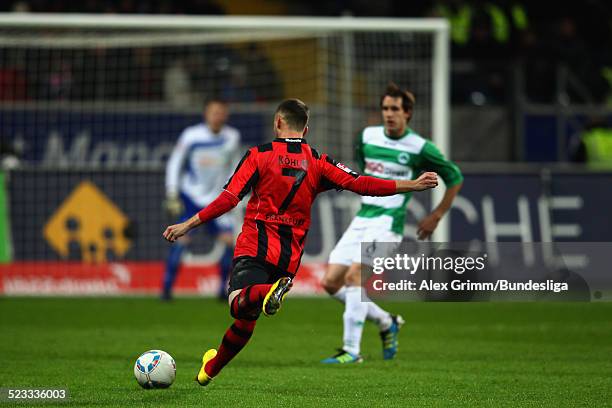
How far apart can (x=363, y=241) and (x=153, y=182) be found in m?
Result: 7.12

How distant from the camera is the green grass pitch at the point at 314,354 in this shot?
7598mm

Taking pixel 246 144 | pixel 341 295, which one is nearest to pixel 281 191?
pixel 341 295

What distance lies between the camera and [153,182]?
16375mm

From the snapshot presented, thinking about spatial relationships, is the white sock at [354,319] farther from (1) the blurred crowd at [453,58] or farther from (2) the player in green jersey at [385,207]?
(1) the blurred crowd at [453,58]

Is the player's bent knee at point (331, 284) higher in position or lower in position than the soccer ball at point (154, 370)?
higher

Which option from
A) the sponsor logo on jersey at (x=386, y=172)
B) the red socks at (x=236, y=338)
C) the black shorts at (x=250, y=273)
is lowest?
the red socks at (x=236, y=338)

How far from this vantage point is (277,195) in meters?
7.67

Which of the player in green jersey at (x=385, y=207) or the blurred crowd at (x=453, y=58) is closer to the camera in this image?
the player in green jersey at (x=385, y=207)

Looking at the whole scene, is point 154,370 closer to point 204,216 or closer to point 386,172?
point 204,216

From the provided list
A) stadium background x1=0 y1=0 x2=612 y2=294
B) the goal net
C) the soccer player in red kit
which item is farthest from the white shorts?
stadium background x1=0 y1=0 x2=612 y2=294

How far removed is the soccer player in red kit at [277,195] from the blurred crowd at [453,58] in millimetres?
9797

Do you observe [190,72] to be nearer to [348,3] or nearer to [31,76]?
Answer: [31,76]

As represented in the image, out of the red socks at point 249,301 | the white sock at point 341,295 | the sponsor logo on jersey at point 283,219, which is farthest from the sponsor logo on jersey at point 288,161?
the white sock at point 341,295

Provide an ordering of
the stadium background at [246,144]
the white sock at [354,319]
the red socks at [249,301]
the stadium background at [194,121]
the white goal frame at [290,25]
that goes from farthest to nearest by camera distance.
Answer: the stadium background at [194,121], the white goal frame at [290,25], the stadium background at [246,144], the white sock at [354,319], the red socks at [249,301]
